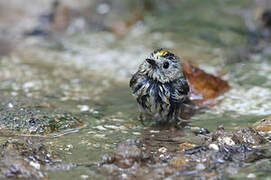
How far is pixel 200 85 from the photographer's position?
22.2ft

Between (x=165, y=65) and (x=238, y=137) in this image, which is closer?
(x=238, y=137)

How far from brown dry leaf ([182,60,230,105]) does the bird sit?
117 centimetres

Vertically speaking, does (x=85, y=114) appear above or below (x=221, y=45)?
below

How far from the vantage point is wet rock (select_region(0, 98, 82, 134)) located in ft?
16.4

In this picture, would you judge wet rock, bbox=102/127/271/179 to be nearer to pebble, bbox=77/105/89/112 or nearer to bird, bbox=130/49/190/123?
bird, bbox=130/49/190/123

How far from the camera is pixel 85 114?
5.88 meters

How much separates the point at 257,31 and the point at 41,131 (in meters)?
7.61

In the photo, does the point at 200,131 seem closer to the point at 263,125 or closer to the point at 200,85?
the point at 263,125

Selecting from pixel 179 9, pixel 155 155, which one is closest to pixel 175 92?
pixel 155 155

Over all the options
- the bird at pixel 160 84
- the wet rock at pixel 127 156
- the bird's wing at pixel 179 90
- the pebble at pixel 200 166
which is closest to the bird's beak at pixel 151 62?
the bird at pixel 160 84

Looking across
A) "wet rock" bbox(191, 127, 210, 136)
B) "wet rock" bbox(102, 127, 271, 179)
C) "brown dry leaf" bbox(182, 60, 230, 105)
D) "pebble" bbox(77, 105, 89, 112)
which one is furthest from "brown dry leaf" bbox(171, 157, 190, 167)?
"brown dry leaf" bbox(182, 60, 230, 105)

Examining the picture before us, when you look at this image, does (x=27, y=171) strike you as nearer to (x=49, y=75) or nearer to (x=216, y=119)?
(x=216, y=119)

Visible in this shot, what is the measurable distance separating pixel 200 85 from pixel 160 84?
1684 millimetres

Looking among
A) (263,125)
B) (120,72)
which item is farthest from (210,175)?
(120,72)
